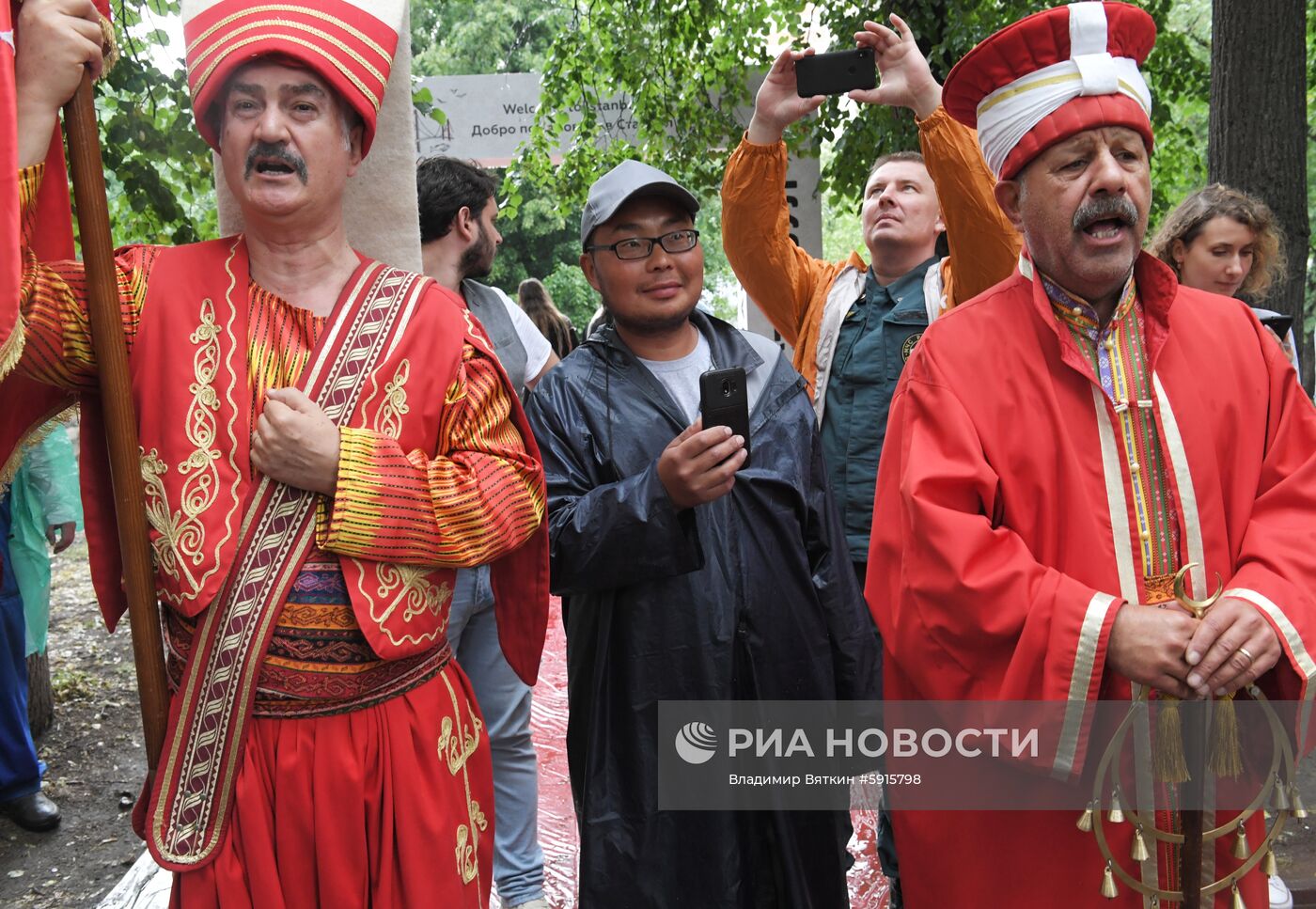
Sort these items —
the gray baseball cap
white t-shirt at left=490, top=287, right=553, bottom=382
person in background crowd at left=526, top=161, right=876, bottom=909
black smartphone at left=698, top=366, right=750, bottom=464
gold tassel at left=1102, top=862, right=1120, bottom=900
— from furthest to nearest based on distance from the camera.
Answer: white t-shirt at left=490, top=287, right=553, bottom=382, the gray baseball cap, person in background crowd at left=526, top=161, right=876, bottom=909, black smartphone at left=698, top=366, right=750, bottom=464, gold tassel at left=1102, top=862, right=1120, bottom=900

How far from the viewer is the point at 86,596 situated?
9.32 meters

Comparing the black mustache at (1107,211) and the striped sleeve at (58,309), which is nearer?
the striped sleeve at (58,309)

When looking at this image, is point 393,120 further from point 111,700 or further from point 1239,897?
point 111,700

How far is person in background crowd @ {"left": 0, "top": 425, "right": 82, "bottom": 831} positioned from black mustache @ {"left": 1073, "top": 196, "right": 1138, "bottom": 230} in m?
4.12

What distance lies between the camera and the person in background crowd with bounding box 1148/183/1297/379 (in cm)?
415

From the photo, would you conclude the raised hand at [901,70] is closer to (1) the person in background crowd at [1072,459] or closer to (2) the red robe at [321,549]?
(1) the person in background crowd at [1072,459]

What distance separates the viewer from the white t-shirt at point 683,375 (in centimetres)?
295

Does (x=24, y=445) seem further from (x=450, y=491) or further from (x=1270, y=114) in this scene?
(x=1270, y=114)

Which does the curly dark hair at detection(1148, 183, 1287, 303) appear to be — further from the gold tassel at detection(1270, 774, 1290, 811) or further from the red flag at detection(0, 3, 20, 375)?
the red flag at detection(0, 3, 20, 375)

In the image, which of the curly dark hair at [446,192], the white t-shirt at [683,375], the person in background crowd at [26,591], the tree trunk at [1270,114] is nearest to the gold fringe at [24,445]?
the white t-shirt at [683,375]

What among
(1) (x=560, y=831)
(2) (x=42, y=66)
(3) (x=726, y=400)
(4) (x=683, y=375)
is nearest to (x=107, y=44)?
(2) (x=42, y=66)

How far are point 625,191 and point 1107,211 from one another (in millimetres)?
1115

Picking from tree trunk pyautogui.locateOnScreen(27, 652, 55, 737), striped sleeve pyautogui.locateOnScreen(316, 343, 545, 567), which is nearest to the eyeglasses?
striped sleeve pyautogui.locateOnScreen(316, 343, 545, 567)

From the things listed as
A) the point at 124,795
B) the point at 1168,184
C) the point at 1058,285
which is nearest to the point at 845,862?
the point at 1058,285
